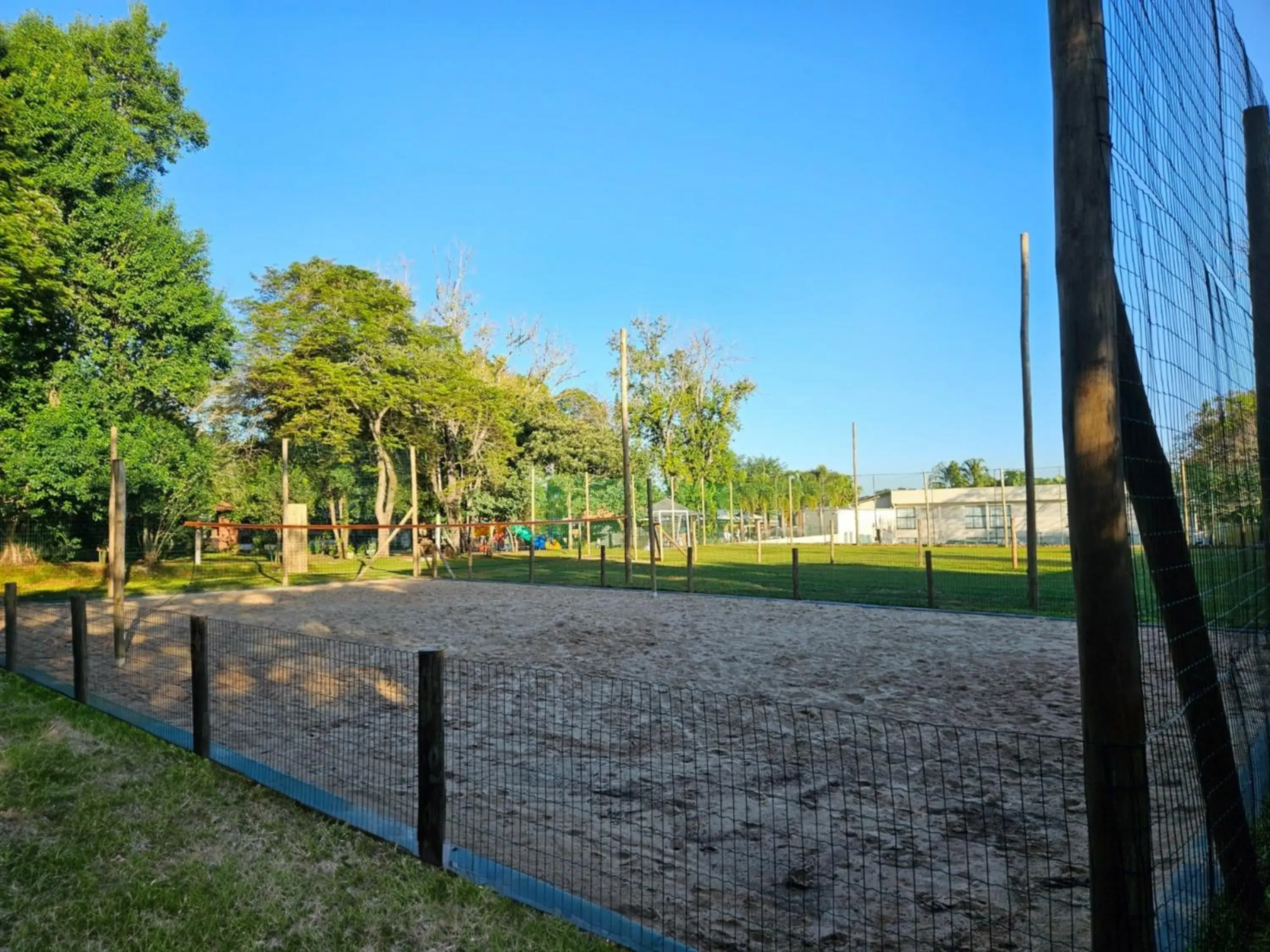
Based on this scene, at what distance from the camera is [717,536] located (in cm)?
4697

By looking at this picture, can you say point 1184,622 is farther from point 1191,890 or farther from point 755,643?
point 755,643

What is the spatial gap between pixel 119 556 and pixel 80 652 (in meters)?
2.51

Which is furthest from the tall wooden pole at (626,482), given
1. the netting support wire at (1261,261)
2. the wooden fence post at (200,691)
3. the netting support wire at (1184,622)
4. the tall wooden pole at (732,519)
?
the tall wooden pole at (732,519)

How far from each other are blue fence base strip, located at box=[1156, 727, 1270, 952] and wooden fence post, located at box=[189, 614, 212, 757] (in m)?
4.61

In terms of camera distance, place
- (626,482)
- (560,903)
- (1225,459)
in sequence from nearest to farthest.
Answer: (560,903)
(1225,459)
(626,482)

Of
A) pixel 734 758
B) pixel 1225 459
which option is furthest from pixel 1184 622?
pixel 734 758

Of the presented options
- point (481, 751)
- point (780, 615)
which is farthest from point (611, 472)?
point (481, 751)

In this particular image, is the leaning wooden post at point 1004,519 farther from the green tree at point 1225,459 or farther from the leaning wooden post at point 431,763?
the leaning wooden post at point 431,763

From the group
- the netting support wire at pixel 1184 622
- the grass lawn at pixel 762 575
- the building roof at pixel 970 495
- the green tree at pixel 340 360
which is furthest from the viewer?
the building roof at pixel 970 495

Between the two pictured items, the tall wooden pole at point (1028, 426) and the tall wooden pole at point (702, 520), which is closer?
the tall wooden pole at point (1028, 426)

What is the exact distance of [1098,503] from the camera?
184 centimetres

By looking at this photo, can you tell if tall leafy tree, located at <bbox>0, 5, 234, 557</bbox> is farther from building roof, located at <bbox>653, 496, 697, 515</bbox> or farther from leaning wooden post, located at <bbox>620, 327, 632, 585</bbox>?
building roof, located at <bbox>653, 496, 697, 515</bbox>

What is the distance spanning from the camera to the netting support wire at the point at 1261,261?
415 cm

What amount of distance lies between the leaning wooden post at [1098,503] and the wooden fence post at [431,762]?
7.82ft
